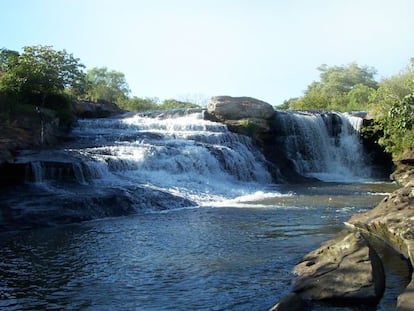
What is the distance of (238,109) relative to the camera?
33938 mm

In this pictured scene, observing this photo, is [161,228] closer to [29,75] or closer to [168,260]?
[168,260]

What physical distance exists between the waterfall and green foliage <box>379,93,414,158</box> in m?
3.08

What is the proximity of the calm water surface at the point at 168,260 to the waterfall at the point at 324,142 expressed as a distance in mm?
17179

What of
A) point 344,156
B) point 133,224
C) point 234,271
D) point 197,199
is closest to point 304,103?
point 344,156

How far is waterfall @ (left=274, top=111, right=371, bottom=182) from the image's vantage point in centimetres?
3334

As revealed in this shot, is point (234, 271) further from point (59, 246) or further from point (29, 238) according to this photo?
point (29, 238)

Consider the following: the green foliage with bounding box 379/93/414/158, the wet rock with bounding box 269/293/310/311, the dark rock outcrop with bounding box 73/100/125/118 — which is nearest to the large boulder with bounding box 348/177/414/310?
the wet rock with bounding box 269/293/310/311

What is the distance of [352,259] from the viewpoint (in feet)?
25.9

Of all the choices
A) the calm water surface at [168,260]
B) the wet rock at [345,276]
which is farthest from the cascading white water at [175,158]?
the wet rock at [345,276]

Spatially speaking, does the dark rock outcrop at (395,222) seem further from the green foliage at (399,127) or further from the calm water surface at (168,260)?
the green foliage at (399,127)

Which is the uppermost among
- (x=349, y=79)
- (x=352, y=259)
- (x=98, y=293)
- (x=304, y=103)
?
(x=349, y=79)

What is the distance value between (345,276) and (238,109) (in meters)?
26.9

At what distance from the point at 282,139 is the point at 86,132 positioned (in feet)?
42.1

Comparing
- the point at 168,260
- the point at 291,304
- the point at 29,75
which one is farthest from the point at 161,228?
the point at 29,75
